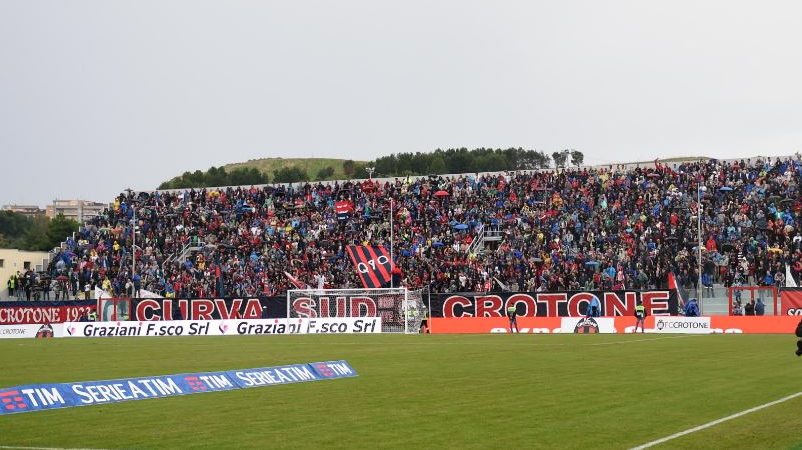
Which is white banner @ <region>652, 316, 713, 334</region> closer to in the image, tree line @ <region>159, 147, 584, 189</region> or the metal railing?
the metal railing

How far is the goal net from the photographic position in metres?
60.8

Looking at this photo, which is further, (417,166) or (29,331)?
(417,166)

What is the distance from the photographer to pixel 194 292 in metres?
71.4

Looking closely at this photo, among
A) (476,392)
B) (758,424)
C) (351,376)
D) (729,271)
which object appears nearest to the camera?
(758,424)

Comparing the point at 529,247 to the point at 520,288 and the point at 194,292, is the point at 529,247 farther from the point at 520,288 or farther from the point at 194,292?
the point at 194,292

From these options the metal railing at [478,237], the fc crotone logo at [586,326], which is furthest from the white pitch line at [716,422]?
the metal railing at [478,237]

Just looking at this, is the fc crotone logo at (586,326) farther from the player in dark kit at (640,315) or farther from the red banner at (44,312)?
the red banner at (44,312)

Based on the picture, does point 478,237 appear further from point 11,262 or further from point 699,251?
point 11,262

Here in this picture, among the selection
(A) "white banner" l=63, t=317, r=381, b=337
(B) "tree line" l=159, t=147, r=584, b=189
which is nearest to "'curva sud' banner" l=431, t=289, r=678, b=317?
(A) "white banner" l=63, t=317, r=381, b=337

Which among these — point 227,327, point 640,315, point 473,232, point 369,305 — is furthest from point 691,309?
point 227,327

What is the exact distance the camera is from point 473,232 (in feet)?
237

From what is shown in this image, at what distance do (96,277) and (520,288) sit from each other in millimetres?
30455

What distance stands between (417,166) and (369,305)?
4520 inches

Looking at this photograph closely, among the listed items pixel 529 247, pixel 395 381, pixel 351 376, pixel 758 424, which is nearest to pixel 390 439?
pixel 758 424
